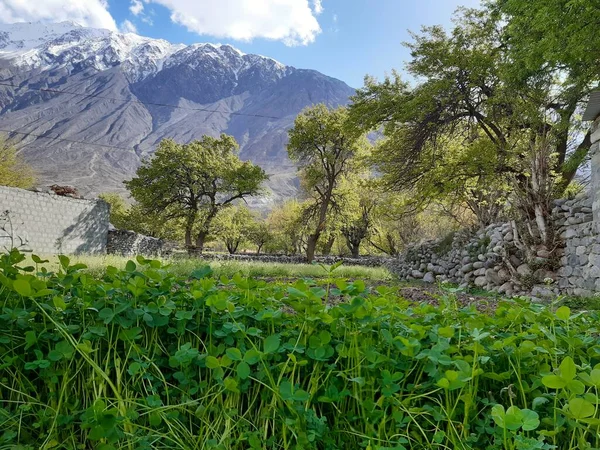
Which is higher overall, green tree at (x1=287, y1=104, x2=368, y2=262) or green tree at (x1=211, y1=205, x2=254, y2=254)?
green tree at (x1=287, y1=104, x2=368, y2=262)

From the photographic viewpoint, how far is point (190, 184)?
20.9 meters

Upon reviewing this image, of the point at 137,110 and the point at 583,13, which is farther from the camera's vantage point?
the point at 137,110

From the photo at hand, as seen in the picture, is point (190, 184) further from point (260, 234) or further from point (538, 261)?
point (538, 261)

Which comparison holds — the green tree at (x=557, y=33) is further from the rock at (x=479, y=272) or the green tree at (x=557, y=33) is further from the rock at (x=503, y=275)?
the rock at (x=479, y=272)

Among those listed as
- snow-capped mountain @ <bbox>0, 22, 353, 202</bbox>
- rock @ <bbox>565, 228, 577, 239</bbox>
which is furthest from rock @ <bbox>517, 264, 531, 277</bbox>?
snow-capped mountain @ <bbox>0, 22, 353, 202</bbox>

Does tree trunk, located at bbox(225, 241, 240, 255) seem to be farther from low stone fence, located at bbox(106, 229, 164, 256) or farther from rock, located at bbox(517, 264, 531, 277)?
rock, located at bbox(517, 264, 531, 277)

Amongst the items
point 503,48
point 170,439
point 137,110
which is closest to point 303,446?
point 170,439

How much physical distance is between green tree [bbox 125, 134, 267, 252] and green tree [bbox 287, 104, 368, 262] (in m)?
4.45

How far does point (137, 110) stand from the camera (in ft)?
536

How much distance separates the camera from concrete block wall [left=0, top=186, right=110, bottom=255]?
13141 mm

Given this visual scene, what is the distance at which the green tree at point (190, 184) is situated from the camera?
2048 centimetres

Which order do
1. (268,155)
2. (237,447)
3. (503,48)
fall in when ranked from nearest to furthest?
(237,447)
(503,48)
(268,155)

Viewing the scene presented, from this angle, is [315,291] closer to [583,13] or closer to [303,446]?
[303,446]

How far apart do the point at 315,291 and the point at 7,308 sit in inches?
31.1
